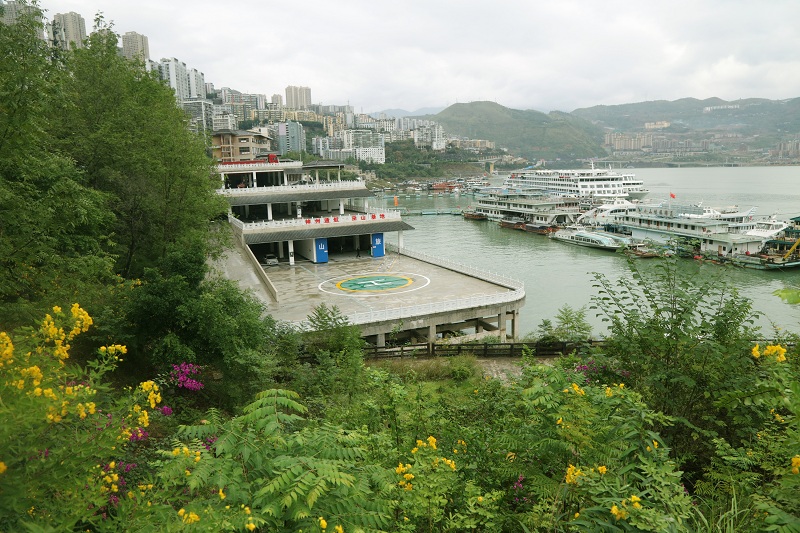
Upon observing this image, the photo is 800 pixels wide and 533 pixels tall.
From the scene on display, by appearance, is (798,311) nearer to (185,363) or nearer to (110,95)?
(185,363)

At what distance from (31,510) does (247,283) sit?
23.1m

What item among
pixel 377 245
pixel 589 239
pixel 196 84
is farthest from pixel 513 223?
pixel 196 84

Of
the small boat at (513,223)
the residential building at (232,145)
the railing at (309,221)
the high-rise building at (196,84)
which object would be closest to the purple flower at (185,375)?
the railing at (309,221)

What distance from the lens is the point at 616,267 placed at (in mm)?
44531

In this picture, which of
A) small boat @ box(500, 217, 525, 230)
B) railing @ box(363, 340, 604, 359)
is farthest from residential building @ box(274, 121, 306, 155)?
railing @ box(363, 340, 604, 359)

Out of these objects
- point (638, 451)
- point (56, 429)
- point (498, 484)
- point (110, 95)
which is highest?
point (110, 95)

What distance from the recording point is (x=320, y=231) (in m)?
32.9

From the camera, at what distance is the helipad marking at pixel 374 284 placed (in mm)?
25484

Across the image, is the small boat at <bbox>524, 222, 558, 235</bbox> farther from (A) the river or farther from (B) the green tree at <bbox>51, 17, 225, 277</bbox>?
(B) the green tree at <bbox>51, 17, 225, 277</bbox>

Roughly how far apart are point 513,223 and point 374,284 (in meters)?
46.6

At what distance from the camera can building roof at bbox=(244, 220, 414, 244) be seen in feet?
105

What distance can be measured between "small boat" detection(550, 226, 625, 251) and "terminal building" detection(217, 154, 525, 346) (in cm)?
2586

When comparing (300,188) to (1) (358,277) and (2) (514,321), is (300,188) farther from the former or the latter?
(2) (514,321)

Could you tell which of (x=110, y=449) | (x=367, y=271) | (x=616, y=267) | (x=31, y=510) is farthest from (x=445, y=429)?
(x=616, y=267)
